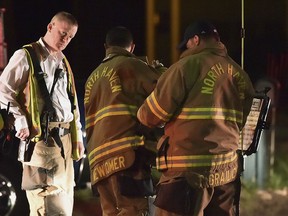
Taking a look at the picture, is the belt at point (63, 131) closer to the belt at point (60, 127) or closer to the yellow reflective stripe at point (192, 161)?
the belt at point (60, 127)

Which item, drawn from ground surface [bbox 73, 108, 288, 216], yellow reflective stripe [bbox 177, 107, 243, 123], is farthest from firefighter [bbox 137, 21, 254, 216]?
ground surface [bbox 73, 108, 288, 216]

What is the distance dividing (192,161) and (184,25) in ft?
18.5

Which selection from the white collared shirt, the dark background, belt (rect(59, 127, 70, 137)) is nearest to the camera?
the white collared shirt

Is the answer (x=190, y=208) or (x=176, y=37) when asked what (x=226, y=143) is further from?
(x=176, y=37)

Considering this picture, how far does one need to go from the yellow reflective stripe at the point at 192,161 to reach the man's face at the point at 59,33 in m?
1.35

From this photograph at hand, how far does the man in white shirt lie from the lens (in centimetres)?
512

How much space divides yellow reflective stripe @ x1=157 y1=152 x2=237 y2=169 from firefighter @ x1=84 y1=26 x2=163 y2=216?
566 millimetres

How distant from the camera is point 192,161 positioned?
14.4 feet

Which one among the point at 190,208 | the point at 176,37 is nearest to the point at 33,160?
the point at 190,208

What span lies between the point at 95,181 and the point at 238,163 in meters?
1.11

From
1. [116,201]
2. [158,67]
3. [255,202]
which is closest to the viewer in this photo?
[116,201]

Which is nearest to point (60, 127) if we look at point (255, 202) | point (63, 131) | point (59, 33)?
point (63, 131)

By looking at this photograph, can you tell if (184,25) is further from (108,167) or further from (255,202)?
(108,167)

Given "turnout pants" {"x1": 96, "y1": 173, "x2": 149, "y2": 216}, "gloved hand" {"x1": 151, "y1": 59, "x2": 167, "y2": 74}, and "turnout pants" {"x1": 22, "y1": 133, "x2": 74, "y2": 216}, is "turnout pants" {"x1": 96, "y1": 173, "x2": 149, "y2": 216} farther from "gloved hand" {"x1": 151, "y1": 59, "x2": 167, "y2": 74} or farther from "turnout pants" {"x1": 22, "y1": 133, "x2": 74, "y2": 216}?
"gloved hand" {"x1": 151, "y1": 59, "x2": 167, "y2": 74}
